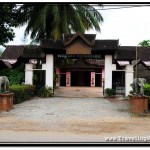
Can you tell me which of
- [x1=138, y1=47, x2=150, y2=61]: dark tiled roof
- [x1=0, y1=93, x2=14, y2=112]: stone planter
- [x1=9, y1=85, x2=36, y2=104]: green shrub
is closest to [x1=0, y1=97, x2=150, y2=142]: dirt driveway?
[x1=0, y1=93, x2=14, y2=112]: stone planter

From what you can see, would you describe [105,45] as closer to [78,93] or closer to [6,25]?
[78,93]

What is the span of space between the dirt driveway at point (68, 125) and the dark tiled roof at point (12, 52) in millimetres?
26371

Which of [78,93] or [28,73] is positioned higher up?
[28,73]

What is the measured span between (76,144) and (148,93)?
840 cm

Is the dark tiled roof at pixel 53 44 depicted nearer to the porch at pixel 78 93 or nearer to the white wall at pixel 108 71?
the white wall at pixel 108 71

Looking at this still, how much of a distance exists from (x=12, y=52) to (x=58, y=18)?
17.3m

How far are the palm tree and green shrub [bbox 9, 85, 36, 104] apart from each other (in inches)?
221

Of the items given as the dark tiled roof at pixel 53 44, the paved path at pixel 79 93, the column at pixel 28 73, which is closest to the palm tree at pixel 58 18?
the dark tiled roof at pixel 53 44

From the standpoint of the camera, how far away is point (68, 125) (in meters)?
11.5

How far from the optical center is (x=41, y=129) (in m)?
10.6

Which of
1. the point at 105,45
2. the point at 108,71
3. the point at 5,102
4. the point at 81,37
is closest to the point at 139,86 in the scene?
the point at 5,102

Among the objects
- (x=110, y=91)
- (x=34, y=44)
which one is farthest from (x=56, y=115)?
(x=34, y=44)

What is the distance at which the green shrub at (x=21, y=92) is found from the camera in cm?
1817

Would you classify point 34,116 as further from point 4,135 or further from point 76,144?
point 76,144
